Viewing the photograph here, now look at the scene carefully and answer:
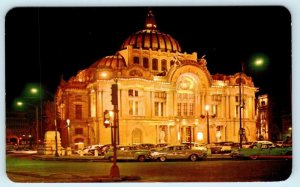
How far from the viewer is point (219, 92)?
456 cm

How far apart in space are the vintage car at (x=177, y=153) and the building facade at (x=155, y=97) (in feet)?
0.19

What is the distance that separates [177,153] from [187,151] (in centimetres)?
8

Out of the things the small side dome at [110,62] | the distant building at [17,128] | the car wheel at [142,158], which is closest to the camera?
the distant building at [17,128]

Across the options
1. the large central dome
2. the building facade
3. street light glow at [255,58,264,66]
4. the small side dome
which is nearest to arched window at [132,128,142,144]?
the building facade

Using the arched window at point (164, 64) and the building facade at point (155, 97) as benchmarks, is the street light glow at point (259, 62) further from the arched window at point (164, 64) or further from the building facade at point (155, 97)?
the arched window at point (164, 64)

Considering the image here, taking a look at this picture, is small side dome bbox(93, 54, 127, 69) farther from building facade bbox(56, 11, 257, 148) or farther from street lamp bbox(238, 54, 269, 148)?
street lamp bbox(238, 54, 269, 148)

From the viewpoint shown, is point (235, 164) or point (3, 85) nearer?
point (3, 85)

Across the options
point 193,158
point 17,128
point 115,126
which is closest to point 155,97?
point 115,126

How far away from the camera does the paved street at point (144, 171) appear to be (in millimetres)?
4270

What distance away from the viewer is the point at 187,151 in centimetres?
452

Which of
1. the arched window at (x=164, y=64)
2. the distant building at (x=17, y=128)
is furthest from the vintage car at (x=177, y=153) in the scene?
the distant building at (x=17, y=128)

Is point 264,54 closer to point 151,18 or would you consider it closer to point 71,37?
point 151,18
